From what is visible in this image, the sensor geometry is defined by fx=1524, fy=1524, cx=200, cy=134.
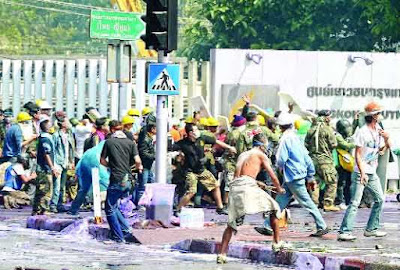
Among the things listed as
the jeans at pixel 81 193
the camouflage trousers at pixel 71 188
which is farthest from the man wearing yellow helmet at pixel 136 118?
the jeans at pixel 81 193

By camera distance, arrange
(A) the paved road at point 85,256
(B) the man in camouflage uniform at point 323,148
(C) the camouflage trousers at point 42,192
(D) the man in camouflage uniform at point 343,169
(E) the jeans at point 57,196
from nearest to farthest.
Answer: (A) the paved road at point 85,256 < (C) the camouflage trousers at point 42,192 < (E) the jeans at point 57,196 < (B) the man in camouflage uniform at point 323,148 < (D) the man in camouflage uniform at point 343,169

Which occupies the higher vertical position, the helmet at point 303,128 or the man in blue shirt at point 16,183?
the helmet at point 303,128

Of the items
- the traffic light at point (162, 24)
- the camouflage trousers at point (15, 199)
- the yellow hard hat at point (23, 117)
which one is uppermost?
the traffic light at point (162, 24)

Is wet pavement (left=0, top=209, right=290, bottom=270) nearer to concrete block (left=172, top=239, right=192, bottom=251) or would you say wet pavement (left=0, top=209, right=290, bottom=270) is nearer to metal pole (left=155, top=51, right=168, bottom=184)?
concrete block (left=172, top=239, right=192, bottom=251)

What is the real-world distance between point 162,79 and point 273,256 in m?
4.95

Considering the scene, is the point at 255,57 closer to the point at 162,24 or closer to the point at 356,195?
the point at 162,24

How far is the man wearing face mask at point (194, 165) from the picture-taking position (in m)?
24.6

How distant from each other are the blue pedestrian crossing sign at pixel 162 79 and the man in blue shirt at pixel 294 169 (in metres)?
2.42

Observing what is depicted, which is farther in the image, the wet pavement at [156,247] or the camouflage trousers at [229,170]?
the camouflage trousers at [229,170]

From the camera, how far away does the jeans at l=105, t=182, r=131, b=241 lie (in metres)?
21.1

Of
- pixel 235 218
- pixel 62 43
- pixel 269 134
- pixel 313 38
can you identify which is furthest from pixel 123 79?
pixel 62 43

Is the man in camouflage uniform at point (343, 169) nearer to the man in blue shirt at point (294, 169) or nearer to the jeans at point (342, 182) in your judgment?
the jeans at point (342, 182)

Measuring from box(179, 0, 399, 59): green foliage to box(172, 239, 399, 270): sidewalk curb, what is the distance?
93.7 feet

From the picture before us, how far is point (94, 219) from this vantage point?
23047 mm
